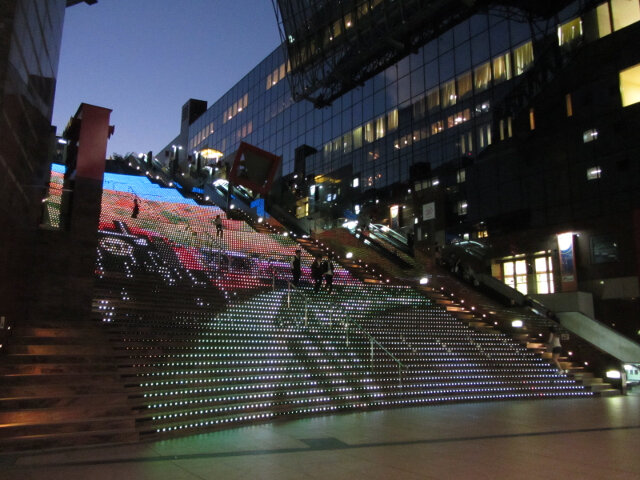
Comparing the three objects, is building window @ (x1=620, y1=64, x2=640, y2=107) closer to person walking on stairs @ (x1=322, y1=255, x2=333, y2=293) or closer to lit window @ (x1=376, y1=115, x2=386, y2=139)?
person walking on stairs @ (x1=322, y1=255, x2=333, y2=293)

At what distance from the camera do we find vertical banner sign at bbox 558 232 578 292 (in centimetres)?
2412

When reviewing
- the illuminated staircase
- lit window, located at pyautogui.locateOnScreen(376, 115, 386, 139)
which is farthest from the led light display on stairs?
lit window, located at pyautogui.locateOnScreen(376, 115, 386, 139)

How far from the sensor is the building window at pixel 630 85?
75.5 feet

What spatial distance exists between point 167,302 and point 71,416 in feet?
18.8

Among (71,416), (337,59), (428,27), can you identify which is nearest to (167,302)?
(71,416)

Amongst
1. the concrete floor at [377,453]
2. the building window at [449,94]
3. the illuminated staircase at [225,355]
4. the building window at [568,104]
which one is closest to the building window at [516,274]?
the building window at [568,104]

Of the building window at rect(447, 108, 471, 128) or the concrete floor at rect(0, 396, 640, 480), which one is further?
A: the building window at rect(447, 108, 471, 128)

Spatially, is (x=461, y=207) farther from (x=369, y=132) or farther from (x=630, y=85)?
(x=369, y=132)

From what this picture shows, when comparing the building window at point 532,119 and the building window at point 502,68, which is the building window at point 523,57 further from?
the building window at point 532,119

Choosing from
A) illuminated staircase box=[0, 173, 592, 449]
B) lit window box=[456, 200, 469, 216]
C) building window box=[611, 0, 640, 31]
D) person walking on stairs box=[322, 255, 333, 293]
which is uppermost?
building window box=[611, 0, 640, 31]

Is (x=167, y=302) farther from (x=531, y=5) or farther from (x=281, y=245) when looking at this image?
(x=531, y=5)

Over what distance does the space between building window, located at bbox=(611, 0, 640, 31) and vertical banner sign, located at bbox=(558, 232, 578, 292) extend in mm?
10291

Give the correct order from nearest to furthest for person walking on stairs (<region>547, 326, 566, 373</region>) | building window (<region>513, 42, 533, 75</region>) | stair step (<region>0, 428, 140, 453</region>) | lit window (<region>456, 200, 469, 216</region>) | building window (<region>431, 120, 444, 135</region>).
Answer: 1. stair step (<region>0, 428, 140, 453</region>)
2. person walking on stairs (<region>547, 326, 566, 373</region>)
3. building window (<region>513, 42, 533, 75</region>)
4. lit window (<region>456, 200, 469, 216</region>)
5. building window (<region>431, 120, 444, 135</region>)

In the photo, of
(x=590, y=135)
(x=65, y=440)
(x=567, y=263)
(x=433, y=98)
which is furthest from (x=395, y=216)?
(x=65, y=440)
